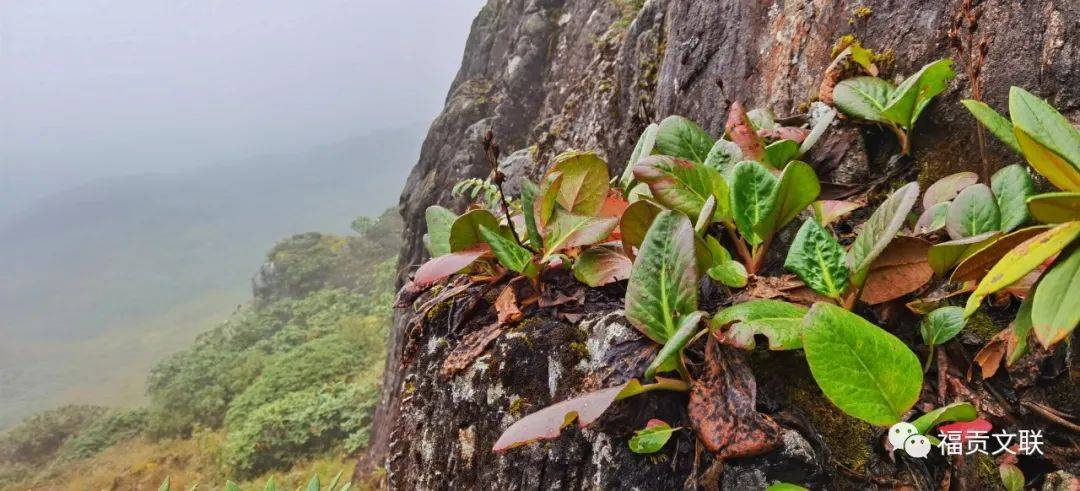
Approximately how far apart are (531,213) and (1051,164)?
4.09 feet

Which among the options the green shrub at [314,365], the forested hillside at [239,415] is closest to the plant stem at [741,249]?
the forested hillside at [239,415]

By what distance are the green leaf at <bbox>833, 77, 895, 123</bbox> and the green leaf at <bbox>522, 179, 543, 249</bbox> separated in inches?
44.0

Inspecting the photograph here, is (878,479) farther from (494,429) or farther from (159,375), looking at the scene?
(159,375)

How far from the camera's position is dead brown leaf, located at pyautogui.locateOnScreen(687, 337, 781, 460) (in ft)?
3.28

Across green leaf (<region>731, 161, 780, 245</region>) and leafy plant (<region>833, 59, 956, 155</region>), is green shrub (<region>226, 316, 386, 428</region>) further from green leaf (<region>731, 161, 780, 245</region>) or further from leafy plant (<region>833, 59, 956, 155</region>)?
leafy plant (<region>833, 59, 956, 155</region>)

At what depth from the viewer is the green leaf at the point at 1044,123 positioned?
0.99 m

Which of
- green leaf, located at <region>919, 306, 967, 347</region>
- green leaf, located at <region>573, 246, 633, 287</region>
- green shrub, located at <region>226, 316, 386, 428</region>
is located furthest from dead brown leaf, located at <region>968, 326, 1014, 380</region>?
green shrub, located at <region>226, 316, 386, 428</region>

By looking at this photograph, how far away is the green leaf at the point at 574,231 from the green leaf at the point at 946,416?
32.8 inches

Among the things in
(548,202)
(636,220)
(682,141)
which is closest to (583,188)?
(548,202)

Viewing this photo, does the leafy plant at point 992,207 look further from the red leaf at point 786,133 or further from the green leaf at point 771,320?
the red leaf at point 786,133

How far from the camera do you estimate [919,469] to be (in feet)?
3.19

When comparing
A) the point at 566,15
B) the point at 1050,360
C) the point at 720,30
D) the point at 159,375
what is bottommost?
the point at 159,375

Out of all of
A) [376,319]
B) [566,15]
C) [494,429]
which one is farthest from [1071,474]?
[376,319]

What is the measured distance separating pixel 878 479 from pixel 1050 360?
17.7 inches
